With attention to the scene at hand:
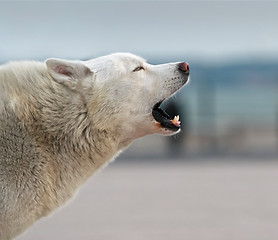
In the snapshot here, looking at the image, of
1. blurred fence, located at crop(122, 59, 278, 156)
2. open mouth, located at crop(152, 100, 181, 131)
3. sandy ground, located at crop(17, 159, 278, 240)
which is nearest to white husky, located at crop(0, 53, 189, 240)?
open mouth, located at crop(152, 100, 181, 131)

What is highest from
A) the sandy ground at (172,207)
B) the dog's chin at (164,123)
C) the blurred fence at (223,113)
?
the dog's chin at (164,123)

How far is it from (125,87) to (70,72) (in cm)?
47

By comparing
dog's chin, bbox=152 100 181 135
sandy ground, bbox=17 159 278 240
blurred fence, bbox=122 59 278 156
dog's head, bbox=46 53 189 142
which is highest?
dog's head, bbox=46 53 189 142

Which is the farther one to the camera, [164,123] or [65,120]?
[164,123]

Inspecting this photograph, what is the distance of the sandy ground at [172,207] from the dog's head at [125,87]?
78.6 inches

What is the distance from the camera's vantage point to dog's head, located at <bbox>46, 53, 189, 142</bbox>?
652 cm

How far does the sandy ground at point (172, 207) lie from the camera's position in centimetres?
1116

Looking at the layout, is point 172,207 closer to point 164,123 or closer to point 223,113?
point 164,123

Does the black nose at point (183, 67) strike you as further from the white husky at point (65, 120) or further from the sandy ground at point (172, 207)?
the sandy ground at point (172, 207)

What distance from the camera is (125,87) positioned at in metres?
6.61

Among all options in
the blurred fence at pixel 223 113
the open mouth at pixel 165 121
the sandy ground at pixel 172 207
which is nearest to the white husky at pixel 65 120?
the open mouth at pixel 165 121

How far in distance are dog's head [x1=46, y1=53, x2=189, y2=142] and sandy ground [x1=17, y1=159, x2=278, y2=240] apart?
2.00 m

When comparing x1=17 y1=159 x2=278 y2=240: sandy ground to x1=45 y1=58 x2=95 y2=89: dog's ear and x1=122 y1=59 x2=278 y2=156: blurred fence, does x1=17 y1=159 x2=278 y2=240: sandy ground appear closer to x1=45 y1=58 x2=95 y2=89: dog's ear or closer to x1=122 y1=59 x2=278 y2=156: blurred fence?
x1=45 y1=58 x2=95 y2=89: dog's ear

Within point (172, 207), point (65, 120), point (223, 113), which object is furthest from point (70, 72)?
point (223, 113)
